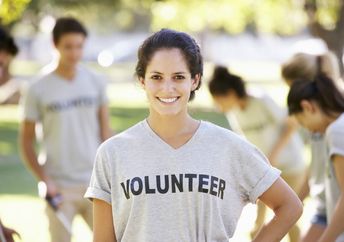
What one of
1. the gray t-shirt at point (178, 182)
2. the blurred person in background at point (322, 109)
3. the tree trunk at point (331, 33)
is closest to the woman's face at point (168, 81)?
the gray t-shirt at point (178, 182)

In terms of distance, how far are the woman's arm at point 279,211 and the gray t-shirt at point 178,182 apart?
6 cm

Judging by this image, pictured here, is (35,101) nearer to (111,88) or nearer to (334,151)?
(334,151)

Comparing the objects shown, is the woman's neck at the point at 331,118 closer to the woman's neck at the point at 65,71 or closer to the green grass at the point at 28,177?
the green grass at the point at 28,177

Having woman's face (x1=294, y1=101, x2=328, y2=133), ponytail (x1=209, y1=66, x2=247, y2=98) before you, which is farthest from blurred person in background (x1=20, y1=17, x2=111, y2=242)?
woman's face (x1=294, y1=101, x2=328, y2=133)

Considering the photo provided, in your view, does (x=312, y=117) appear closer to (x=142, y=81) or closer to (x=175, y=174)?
(x=142, y=81)

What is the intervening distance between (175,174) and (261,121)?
425cm

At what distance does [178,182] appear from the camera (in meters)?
3.70

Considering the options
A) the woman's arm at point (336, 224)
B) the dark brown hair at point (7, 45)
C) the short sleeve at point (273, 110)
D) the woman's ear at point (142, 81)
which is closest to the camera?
the woman's ear at point (142, 81)

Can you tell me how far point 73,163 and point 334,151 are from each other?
2728 mm

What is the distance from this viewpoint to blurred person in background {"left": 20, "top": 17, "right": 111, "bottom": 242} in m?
7.03

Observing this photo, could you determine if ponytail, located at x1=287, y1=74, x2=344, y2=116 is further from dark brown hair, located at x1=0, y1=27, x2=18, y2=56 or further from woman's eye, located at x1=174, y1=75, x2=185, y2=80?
dark brown hair, located at x1=0, y1=27, x2=18, y2=56

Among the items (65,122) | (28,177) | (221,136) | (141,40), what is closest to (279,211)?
(221,136)

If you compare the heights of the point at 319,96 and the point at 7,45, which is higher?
the point at 7,45

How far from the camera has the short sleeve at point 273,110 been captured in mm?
7797
